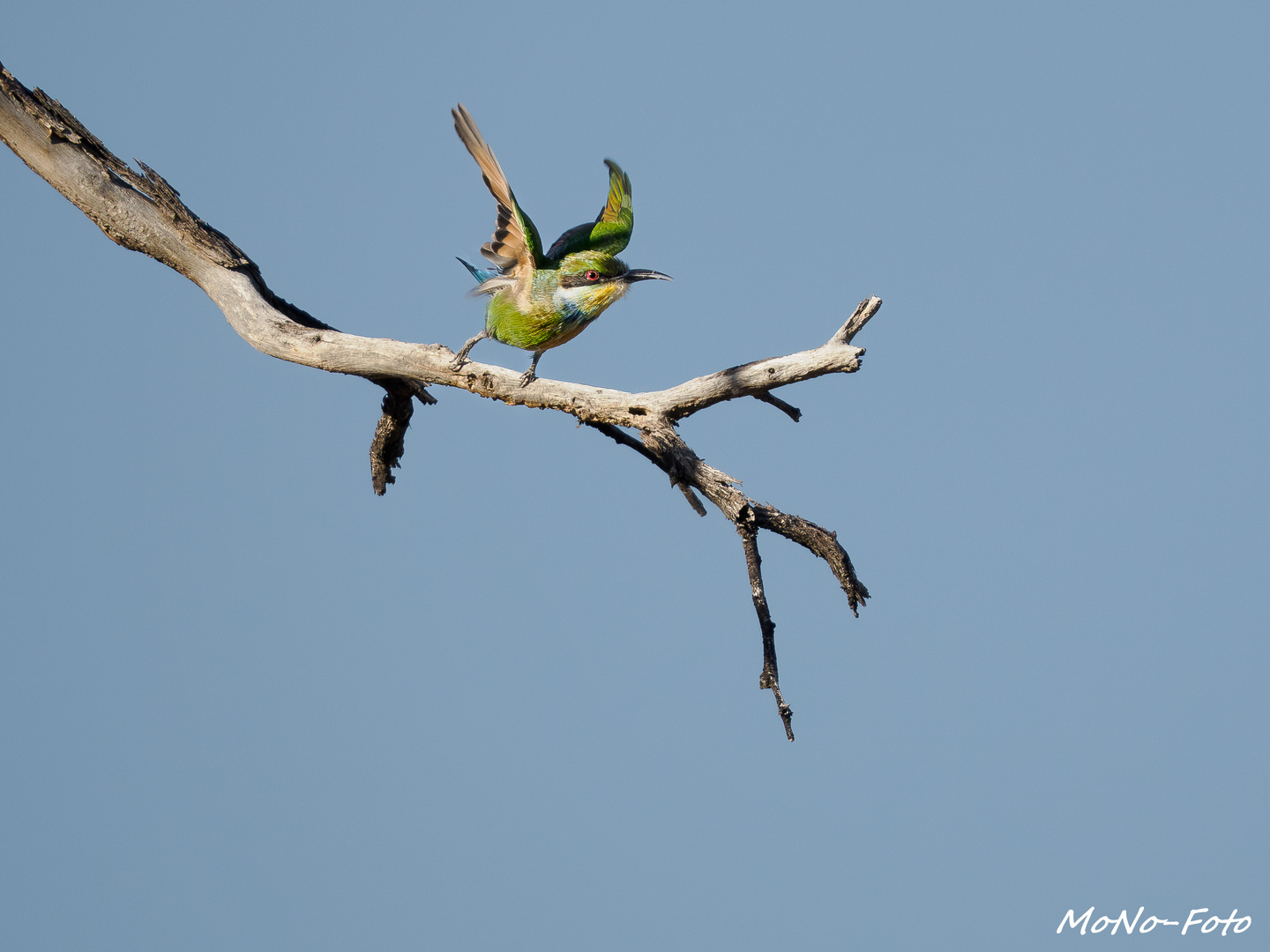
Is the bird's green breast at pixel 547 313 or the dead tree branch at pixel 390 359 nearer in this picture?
the dead tree branch at pixel 390 359

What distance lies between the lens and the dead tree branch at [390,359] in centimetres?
476

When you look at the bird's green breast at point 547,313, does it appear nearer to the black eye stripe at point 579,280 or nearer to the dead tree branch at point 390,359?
the black eye stripe at point 579,280

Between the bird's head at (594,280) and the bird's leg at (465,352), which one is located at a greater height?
the bird's head at (594,280)

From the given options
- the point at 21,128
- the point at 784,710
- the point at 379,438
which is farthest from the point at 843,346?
the point at 21,128

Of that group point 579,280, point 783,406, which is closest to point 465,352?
point 579,280

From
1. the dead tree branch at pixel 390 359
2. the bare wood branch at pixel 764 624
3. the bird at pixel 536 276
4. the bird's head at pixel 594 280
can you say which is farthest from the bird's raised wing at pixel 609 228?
the bare wood branch at pixel 764 624

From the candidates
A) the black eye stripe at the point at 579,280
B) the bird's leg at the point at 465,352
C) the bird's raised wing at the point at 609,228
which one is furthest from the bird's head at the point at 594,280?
the bird's leg at the point at 465,352

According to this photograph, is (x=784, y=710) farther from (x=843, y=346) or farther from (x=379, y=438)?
(x=379, y=438)

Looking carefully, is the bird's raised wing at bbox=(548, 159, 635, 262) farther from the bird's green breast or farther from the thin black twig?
the thin black twig

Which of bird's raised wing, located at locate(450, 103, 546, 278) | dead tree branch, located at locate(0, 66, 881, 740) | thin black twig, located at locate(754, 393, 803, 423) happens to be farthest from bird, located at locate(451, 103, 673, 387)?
thin black twig, located at locate(754, 393, 803, 423)

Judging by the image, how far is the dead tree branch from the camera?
476 centimetres

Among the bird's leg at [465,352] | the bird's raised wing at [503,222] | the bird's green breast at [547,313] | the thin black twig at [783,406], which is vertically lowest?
the thin black twig at [783,406]

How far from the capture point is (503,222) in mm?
5340

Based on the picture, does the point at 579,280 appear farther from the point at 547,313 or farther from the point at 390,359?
the point at 390,359
